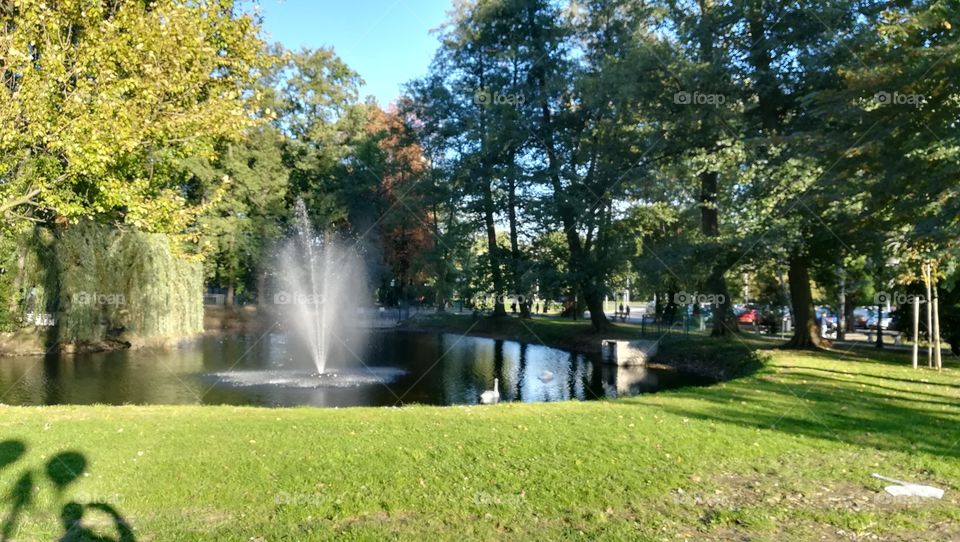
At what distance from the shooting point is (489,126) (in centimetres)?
3192

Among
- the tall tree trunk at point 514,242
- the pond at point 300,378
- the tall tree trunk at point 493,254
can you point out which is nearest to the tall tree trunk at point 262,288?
the pond at point 300,378

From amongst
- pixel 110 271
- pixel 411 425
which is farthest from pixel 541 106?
pixel 411 425

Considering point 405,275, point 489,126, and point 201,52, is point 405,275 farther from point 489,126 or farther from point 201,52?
point 201,52

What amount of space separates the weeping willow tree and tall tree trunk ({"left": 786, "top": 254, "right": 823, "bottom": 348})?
20.4 metres

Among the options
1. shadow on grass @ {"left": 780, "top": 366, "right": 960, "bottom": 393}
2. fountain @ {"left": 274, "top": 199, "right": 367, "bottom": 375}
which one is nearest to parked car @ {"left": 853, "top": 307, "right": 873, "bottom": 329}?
shadow on grass @ {"left": 780, "top": 366, "right": 960, "bottom": 393}

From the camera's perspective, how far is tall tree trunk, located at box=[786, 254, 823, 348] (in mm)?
21391

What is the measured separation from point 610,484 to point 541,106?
2782cm

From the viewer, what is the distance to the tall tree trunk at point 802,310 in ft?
70.2

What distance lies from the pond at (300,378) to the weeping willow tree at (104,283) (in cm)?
125

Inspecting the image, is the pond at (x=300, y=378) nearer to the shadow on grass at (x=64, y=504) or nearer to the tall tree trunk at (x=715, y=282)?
the tall tree trunk at (x=715, y=282)

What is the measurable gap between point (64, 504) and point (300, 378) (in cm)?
1268

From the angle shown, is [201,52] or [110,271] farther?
[110,271]

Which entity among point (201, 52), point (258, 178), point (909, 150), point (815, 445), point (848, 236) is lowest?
point (815, 445)

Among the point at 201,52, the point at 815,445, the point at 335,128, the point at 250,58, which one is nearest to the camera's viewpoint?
the point at 815,445
